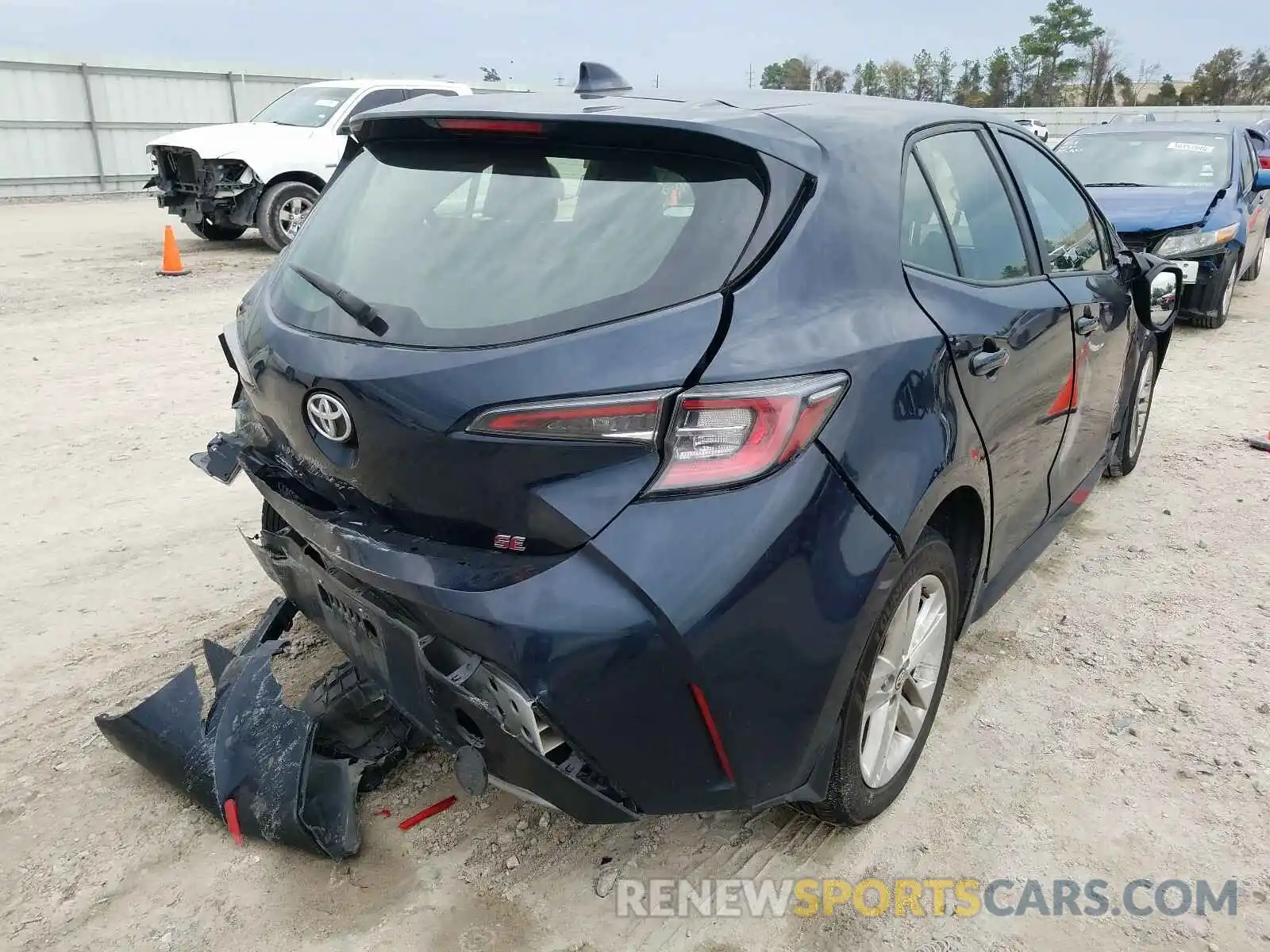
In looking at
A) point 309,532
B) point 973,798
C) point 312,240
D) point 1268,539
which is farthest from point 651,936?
point 1268,539

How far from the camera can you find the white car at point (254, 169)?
11.5 m

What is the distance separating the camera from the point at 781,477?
1900 mm

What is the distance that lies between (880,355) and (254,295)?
1689 mm

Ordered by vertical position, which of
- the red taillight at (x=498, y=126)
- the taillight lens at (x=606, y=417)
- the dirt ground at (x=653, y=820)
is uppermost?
the red taillight at (x=498, y=126)

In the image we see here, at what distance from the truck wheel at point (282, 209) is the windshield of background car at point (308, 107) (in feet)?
2.76

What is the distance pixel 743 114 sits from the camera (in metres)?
2.24

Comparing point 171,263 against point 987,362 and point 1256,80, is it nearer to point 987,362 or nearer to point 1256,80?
point 987,362

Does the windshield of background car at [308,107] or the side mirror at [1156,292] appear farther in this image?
the windshield of background car at [308,107]

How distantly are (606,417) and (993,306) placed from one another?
137 cm

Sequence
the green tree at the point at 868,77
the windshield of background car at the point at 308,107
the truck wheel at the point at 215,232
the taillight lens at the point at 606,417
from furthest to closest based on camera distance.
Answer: the green tree at the point at 868,77, the truck wheel at the point at 215,232, the windshield of background car at the point at 308,107, the taillight lens at the point at 606,417

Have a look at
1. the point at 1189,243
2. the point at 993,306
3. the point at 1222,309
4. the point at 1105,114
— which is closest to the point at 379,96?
the point at 1189,243

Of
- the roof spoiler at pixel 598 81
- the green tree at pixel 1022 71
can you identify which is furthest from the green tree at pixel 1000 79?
the roof spoiler at pixel 598 81

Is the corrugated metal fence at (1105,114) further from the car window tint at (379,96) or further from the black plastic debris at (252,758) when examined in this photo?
the black plastic debris at (252,758)

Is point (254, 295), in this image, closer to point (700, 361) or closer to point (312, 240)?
point (312, 240)
